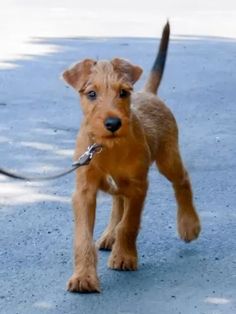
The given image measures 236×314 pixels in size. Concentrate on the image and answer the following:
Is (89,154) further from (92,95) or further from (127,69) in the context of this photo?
(127,69)

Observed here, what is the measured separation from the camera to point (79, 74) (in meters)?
5.82

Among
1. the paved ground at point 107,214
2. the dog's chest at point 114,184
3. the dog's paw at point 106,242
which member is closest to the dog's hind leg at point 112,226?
the dog's paw at point 106,242

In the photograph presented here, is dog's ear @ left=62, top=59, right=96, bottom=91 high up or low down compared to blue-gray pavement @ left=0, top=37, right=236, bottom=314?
up

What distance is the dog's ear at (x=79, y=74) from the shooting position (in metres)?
5.78

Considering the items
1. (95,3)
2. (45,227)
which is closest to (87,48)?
(95,3)

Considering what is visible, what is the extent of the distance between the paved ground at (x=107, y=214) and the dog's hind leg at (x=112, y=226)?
0.34 feet

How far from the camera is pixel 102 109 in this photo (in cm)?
557

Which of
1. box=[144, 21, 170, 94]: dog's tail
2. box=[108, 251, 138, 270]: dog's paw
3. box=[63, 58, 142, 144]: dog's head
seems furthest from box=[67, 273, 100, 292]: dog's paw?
box=[144, 21, 170, 94]: dog's tail

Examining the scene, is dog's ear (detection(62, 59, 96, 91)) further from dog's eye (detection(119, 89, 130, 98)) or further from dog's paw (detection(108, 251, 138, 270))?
dog's paw (detection(108, 251, 138, 270))

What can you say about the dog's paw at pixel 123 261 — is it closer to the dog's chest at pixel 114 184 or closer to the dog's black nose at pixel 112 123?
the dog's chest at pixel 114 184

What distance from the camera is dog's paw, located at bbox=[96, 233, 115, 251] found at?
659 cm

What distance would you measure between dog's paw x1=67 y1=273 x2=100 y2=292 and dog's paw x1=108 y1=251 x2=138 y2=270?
0.39 m

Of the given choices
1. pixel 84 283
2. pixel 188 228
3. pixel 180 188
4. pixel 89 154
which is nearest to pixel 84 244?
pixel 84 283

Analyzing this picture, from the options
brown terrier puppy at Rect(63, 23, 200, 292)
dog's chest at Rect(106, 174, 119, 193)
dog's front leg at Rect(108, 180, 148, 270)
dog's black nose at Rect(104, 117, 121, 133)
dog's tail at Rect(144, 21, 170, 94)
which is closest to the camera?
dog's black nose at Rect(104, 117, 121, 133)
